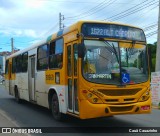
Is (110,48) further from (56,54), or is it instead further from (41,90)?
(41,90)

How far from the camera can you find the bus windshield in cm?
1029

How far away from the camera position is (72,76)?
35.6 feet

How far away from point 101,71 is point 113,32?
1355mm

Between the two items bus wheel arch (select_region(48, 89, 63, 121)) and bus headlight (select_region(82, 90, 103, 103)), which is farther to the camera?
bus wheel arch (select_region(48, 89, 63, 121))

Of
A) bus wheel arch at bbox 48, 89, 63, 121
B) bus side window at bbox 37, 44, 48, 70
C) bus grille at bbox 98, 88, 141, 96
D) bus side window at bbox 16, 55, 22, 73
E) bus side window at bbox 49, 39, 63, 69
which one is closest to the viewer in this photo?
bus grille at bbox 98, 88, 141, 96

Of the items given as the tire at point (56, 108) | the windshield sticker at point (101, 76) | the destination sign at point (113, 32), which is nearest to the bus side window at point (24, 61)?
the tire at point (56, 108)

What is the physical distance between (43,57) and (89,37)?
13.3ft

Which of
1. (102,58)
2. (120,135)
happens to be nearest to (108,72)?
(102,58)

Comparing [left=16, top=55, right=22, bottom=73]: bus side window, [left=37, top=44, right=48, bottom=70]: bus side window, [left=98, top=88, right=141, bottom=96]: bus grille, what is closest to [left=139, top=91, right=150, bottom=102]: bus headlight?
[left=98, top=88, right=141, bottom=96]: bus grille

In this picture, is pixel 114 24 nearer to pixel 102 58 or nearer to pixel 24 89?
pixel 102 58

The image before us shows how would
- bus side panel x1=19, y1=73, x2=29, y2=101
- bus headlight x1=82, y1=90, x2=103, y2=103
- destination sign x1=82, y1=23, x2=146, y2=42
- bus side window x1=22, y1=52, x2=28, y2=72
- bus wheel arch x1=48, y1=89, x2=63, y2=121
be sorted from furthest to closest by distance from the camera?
bus side window x1=22, y1=52, x2=28, y2=72 → bus side panel x1=19, y1=73, x2=29, y2=101 → bus wheel arch x1=48, y1=89, x2=63, y2=121 → destination sign x1=82, y1=23, x2=146, y2=42 → bus headlight x1=82, y1=90, x2=103, y2=103

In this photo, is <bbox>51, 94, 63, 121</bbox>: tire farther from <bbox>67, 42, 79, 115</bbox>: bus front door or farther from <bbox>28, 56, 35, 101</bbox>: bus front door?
<bbox>28, 56, 35, 101</bbox>: bus front door

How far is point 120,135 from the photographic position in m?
9.71

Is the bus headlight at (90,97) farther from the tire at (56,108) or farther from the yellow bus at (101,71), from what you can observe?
the tire at (56,108)
